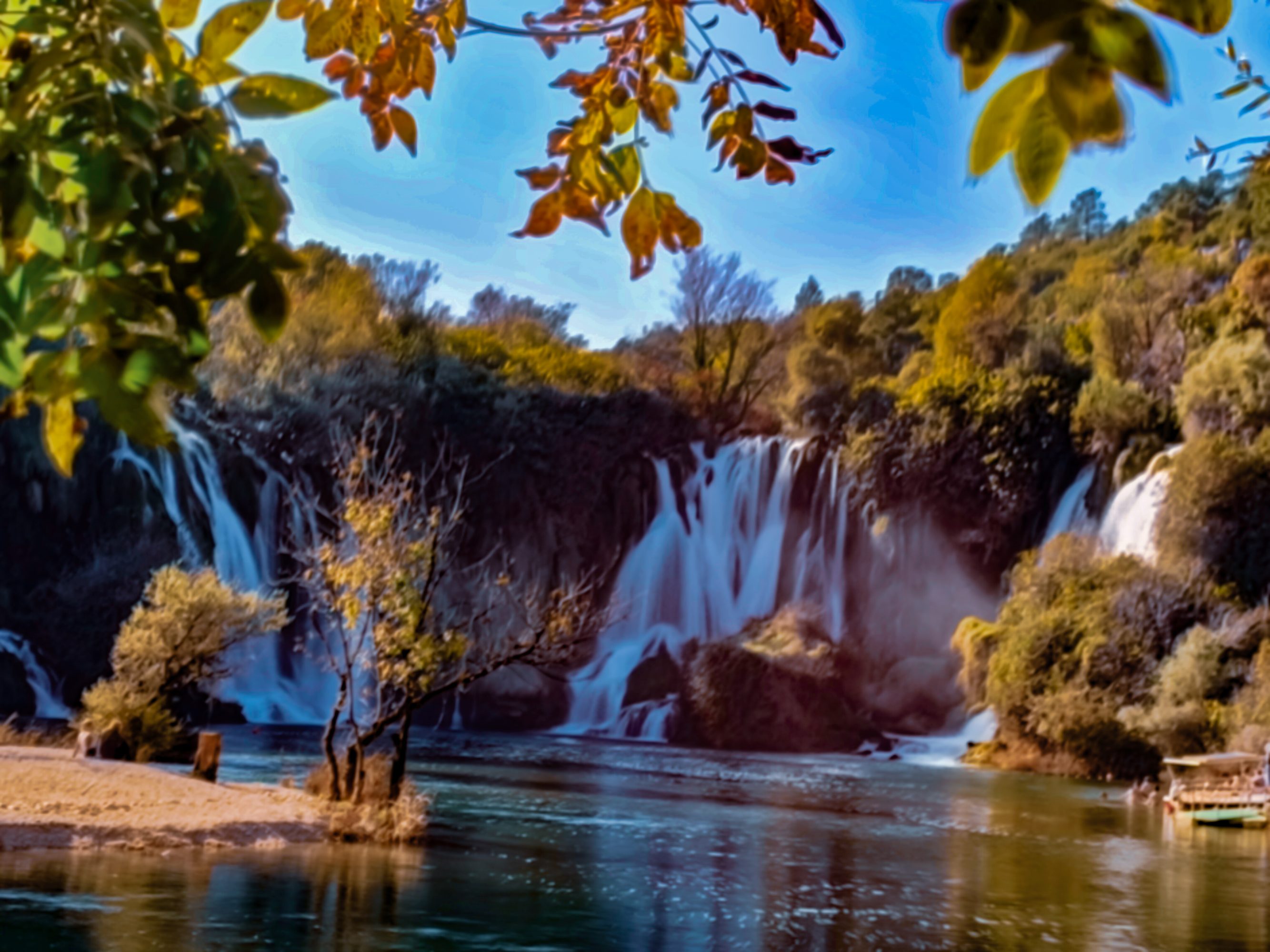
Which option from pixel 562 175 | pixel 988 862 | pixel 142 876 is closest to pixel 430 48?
pixel 562 175

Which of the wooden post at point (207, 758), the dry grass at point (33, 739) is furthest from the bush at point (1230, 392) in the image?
the dry grass at point (33, 739)

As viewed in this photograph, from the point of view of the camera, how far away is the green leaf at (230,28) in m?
0.86

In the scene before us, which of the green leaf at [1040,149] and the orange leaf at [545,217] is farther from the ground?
the orange leaf at [545,217]

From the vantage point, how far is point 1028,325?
34500 mm

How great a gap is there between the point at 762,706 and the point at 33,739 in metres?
15.9

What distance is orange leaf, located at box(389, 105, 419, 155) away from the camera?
1674mm

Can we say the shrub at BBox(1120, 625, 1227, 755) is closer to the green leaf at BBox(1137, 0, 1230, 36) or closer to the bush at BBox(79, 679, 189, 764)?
the bush at BBox(79, 679, 189, 764)

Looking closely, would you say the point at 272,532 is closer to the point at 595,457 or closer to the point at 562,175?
the point at 595,457

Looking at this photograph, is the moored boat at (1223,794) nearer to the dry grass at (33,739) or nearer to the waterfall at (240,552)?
the dry grass at (33,739)

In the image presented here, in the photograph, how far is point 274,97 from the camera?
2.59 feet

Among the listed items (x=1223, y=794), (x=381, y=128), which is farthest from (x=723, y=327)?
(x=381, y=128)

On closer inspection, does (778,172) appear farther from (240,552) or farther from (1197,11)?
(240,552)

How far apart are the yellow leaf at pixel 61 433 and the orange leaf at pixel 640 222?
715mm

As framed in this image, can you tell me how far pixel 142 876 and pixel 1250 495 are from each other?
2122cm
